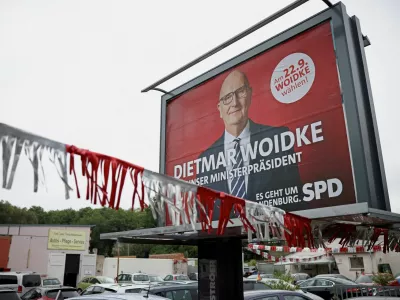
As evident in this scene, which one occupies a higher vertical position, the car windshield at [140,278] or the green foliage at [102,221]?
the green foliage at [102,221]

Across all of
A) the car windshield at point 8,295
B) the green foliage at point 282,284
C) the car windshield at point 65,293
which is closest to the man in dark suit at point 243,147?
the car windshield at point 8,295

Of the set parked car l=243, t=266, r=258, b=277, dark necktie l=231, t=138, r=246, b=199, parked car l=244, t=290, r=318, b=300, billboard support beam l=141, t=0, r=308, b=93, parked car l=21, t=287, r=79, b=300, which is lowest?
parked car l=21, t=287, r=79, b=300

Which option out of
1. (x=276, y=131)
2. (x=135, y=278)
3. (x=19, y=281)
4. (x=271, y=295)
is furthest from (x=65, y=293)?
(x=276, y=131)

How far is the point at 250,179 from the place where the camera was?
→ 20.6 feet

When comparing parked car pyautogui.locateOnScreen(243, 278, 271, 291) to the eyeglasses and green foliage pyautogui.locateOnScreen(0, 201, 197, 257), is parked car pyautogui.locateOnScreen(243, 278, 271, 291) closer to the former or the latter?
the eyeglasses

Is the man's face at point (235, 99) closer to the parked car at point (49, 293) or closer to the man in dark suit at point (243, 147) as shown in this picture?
the man in dark suit at point (243, 147)

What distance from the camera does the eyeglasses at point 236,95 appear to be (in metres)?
6.79

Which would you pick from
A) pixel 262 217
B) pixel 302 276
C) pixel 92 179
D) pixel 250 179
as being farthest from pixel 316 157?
pixel 302 276

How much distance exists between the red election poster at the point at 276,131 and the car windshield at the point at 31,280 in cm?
1450

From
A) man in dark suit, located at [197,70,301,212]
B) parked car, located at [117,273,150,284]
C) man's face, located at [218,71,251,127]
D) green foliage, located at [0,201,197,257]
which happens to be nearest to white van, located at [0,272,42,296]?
parked car, located at [117,273,150,284]

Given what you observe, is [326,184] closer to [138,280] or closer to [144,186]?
[144,186]

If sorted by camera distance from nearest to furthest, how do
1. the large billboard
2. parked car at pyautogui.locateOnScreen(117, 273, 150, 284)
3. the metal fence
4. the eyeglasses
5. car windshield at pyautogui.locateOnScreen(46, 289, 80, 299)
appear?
the large billboard
the eyeglasses
the metal fence
car windshield at pyautogui.locateOnScreen(46, 289, 80, 299)
parked car at pyautogui.locateOnScreen(117, 273, 150, 284)

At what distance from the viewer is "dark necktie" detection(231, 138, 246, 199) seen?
20.9 ft

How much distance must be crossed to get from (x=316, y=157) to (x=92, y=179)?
3623 mm
